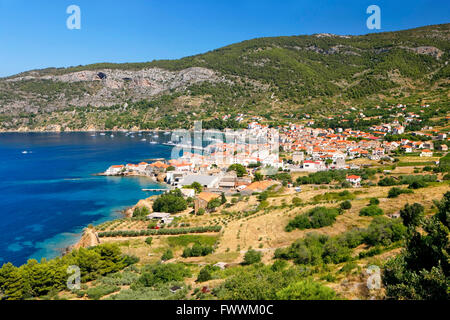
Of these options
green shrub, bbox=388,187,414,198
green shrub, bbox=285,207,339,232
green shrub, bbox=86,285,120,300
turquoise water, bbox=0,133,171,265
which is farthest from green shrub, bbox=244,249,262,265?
turquoise water, bbox=0,133,171,265

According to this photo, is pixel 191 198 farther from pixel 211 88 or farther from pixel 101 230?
pixel 211 88

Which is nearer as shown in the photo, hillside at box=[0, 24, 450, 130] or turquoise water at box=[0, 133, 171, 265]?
turquoise water at box=[0, 133, 171, 265]

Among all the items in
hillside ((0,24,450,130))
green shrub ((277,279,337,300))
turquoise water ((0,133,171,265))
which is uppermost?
hillside ((0,24,450,130))

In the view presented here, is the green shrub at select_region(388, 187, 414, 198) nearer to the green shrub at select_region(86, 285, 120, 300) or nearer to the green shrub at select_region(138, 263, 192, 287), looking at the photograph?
the green shrub at select_region(138, 263, 192, 287)

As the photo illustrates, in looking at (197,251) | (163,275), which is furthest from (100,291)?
(197,251)

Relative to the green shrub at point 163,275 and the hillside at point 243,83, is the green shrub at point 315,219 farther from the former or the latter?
the hillside at point 243,83
